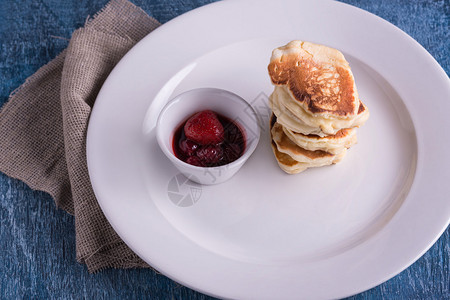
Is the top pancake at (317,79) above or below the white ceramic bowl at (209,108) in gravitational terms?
above

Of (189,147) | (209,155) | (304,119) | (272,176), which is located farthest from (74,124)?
(304,119)

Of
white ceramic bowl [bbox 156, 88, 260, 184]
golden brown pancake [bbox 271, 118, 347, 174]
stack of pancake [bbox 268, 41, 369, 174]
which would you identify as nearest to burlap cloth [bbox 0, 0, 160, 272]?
white ceramic bowl [bbox 156, 88, 260, 184]

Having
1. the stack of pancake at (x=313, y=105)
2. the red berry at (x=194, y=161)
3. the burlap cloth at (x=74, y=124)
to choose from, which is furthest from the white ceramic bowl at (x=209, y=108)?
the burlap cloth at (x=74, y=124)

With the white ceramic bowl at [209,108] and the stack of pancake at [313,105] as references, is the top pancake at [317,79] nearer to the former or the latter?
the stack of pancake at [313,105]

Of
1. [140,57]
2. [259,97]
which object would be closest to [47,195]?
[140,57]

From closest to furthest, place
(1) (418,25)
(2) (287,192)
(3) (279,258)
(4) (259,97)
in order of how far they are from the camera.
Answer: (3) (279,258), (2) (287,192), (4) (259,97), (1) (418,25)

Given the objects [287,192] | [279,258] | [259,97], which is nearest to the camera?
[279,258]

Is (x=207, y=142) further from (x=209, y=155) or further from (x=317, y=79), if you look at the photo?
(x=317, y=79)

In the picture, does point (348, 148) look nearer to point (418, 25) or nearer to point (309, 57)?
point (309, 57)
